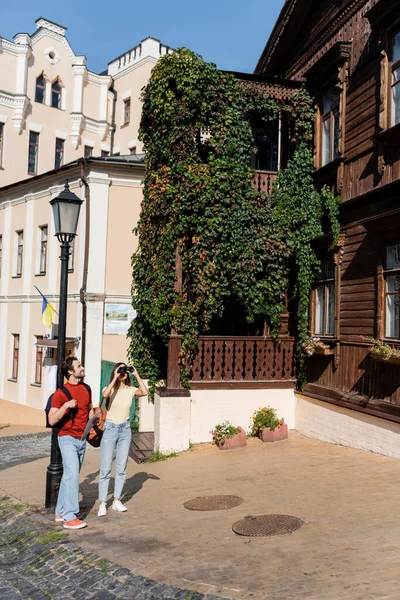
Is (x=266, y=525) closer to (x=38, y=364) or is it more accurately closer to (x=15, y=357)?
(x=38, y=364)

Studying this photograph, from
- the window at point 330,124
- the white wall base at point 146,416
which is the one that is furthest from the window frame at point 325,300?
the white wall base at point 146,416

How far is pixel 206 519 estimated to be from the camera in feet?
24.1

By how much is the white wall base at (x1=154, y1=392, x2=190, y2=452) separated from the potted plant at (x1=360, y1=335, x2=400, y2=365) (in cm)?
380

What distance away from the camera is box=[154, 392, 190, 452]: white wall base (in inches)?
458

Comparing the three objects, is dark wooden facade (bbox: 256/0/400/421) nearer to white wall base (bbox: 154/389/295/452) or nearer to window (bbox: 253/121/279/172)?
white wall base (bbox: 154/389/295/452)

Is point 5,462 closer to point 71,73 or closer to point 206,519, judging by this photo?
point 206,519

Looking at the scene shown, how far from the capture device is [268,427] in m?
12.1

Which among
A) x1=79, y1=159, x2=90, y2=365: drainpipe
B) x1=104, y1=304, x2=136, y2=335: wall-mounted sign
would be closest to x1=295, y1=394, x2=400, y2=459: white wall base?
x1=104, y1=304, x2=136, y2=335: wall-mounted sign

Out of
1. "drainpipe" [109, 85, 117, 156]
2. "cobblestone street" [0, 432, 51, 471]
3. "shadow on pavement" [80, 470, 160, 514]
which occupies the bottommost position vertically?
"cobblestone street" [0, 432, 51, 471]

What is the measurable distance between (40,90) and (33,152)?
10.9ft

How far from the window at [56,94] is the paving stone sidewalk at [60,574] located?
28605 millimetres

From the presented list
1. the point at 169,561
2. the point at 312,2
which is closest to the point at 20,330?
the point at 312,2

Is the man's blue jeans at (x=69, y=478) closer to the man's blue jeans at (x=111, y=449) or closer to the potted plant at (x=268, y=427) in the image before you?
the man's blue jeans at (x=111, y=449)

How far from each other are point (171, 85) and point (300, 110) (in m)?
2.81
